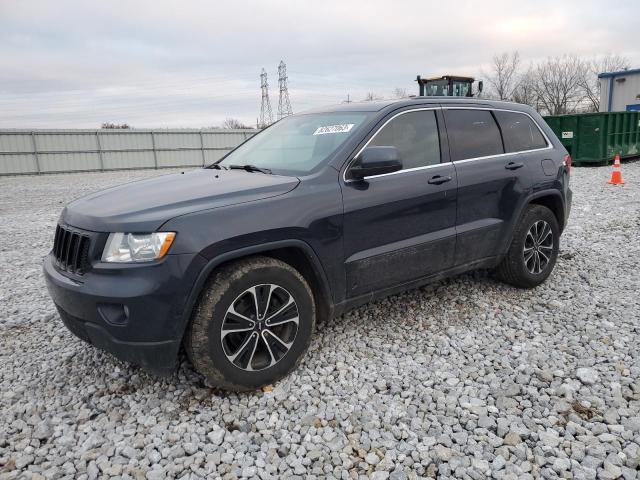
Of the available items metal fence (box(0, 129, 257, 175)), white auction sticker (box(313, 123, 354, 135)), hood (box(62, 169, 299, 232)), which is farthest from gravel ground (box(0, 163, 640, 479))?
metal fence (box(0, 129, 257, 175))

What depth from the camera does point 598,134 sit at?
16078 millimetres

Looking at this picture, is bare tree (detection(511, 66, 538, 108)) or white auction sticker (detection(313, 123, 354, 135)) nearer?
white auction sticker (detection(313, 123, 354, 135))

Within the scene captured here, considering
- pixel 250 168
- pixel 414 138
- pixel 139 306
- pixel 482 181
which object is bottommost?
pixel 139 306

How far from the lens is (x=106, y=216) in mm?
2791

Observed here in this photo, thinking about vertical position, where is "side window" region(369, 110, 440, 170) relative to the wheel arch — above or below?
above

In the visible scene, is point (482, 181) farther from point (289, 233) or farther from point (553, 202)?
point (289, 233)

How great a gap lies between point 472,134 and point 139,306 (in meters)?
3.04

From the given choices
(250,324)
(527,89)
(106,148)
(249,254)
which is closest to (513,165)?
(249,254)

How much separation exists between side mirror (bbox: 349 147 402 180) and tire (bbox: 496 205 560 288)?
179 cm

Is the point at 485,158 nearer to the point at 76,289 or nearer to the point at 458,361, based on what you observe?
the point at 458,361

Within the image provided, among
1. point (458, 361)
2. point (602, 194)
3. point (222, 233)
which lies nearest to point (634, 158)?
point (602, 194)

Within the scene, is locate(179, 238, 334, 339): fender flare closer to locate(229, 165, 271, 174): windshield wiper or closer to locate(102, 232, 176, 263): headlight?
locate(102, 232, 176, 263): headlight

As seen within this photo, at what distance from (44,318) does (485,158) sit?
160 inches

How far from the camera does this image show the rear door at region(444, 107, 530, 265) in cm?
395
